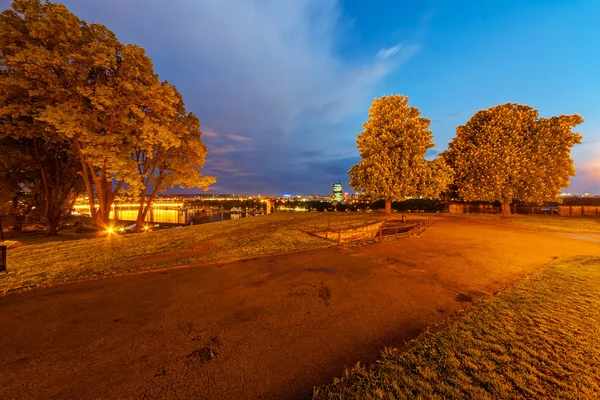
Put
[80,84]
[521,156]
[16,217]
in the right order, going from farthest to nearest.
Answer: [521,156]
[16,217]
[80,84]

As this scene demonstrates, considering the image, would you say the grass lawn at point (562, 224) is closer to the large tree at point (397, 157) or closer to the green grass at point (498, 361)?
the large tree at point (397, 157)

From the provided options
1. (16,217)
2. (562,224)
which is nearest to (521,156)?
(562,224)

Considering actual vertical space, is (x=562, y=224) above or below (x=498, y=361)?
above

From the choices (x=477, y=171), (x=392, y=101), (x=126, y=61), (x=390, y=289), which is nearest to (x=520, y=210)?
(x=477, y=171)

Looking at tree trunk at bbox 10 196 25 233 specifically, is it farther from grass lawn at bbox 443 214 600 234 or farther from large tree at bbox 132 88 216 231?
grass lawn at bbox 443 214 600 234

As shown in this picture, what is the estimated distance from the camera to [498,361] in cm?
→ 340

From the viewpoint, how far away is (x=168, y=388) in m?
3.06

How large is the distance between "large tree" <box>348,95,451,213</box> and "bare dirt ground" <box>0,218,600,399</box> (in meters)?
15.9

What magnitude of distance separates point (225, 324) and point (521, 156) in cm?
3308

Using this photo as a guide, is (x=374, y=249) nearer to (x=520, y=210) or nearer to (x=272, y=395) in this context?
(x=272, y=395)

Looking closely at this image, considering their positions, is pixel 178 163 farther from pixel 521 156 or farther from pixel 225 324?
pixel 521 156

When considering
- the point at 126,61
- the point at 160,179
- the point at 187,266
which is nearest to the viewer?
the point at 187,266

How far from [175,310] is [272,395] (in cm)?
342

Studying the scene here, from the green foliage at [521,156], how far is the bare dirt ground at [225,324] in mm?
20759
